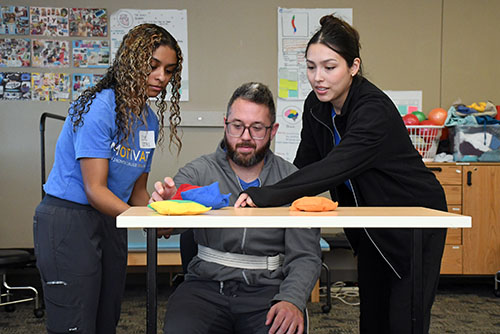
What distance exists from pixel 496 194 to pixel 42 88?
10.9 feet

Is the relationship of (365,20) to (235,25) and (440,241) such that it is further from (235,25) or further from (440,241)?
(440,241)

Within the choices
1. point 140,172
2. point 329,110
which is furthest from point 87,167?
point 329,110

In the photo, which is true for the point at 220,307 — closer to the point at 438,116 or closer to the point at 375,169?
the point at 375,169

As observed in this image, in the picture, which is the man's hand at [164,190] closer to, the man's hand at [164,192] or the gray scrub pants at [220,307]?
the man's hand at [164,192]

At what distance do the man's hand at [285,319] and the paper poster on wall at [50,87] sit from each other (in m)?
3.18

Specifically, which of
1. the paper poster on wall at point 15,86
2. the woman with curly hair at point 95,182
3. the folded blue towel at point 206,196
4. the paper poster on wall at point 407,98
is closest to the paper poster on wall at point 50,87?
the paper poster on wall at point 15,86

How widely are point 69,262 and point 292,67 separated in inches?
118

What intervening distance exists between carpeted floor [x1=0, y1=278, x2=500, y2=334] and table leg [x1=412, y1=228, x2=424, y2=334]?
173 centimetres

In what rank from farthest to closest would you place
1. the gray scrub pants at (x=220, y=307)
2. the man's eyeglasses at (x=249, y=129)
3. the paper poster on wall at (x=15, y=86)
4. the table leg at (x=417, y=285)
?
1. the paper poster on wall at (x=15, y=86)
2. the man's eyeglasses at (x=249, y=129)
3. the gray scrub pants at (x=220, y=307)
4. the table leg at (x=417, y=285)

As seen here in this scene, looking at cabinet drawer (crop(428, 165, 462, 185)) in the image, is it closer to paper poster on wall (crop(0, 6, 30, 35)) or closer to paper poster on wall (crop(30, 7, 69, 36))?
paper poster on wall (crop(30, 7, 69, 36))

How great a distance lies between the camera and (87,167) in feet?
4.62

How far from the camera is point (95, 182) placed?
141 centimetres

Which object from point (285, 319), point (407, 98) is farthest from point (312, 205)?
point (407, 98)

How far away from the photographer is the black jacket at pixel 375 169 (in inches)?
54.8
